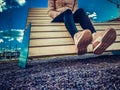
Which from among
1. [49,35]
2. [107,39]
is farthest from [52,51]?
[107,39]

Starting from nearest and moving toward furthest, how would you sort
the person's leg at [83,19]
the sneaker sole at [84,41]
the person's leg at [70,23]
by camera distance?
the sneaker sole at [84,41] < the person's leg at [70,23] < the person's leg at [83,19]

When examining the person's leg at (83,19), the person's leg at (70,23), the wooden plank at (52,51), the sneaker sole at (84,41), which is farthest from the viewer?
the person's leg at (83,19)

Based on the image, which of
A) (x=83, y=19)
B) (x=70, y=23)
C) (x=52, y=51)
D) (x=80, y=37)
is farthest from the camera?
(x=83, y=19)

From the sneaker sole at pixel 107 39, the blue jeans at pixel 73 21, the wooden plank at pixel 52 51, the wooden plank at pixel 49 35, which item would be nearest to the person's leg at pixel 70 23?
the blue jeans at pixel 73 21

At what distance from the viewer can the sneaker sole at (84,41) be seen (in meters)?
2.14

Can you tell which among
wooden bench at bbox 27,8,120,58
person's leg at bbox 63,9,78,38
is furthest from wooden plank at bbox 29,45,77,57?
person's leg at bbox 63,9,78,38

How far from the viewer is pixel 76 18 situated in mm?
3264

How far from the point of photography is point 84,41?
7.20ft

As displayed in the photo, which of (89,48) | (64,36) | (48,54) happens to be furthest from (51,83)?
(64,36)

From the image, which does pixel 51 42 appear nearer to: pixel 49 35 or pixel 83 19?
pixel 49 35

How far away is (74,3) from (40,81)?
2.79 m

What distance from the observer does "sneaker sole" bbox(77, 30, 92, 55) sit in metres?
2.14

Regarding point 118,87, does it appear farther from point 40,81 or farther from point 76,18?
point 76,18

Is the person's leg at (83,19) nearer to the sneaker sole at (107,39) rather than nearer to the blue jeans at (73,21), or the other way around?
the blue jeans at (73,21)
